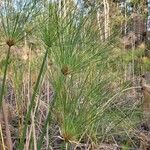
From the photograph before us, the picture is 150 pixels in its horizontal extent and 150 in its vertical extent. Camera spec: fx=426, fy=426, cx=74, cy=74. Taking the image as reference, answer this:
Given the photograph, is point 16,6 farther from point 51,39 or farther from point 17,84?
point 17,84

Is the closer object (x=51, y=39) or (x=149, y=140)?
(x=51, y=39)

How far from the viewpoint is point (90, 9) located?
1.00 metres

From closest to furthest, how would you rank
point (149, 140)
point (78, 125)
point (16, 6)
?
point (78, 125), point (16, 6), point (149, 140)

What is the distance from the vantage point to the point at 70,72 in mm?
943

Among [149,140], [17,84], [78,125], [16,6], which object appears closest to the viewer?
[78,125]

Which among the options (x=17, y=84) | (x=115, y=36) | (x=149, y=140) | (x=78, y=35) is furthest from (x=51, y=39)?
(x=149, y=140)

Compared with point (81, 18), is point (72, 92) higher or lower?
lower

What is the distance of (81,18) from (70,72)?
0.43 ft

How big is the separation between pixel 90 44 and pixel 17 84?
1.14 ft

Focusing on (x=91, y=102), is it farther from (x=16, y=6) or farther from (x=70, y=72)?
(x=16, y=6)

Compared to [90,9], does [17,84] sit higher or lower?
lower

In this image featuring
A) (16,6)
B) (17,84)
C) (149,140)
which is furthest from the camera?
(149,140)

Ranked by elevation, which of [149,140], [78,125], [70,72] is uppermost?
[70,72]


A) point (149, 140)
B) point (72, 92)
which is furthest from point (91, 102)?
point (149, 140)
